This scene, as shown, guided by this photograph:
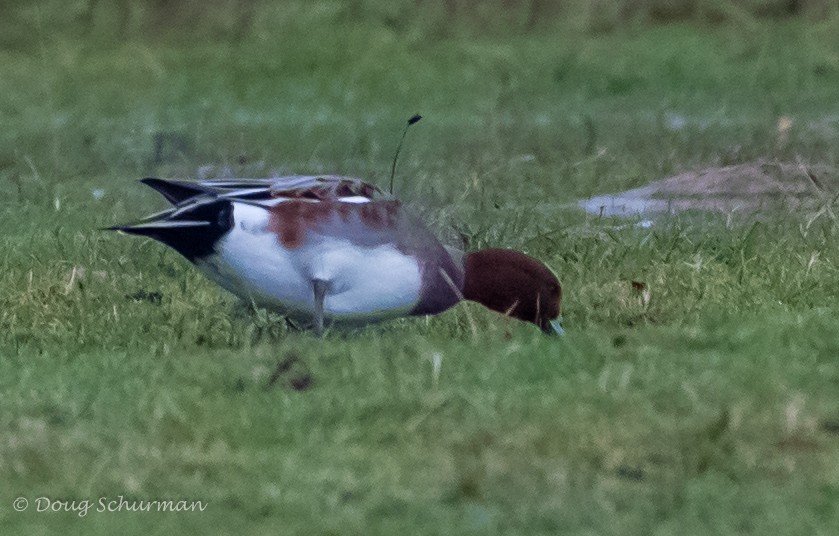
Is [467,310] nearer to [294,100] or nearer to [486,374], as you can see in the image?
[486,374]

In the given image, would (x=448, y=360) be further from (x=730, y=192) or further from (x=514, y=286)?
(x=730, y=192)

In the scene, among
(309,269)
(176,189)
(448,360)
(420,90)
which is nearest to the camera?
(448,360)

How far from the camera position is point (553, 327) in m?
5.04

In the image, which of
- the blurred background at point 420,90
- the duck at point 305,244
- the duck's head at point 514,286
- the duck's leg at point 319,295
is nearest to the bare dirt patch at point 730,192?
the blurred background at point 420,90

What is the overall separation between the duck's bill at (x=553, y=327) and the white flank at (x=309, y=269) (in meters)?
0.47

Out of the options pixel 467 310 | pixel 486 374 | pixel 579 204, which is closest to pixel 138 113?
pixel 579 204

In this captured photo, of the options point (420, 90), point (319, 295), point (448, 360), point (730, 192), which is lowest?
point (420, 90)

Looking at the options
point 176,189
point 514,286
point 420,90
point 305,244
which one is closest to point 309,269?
point 305,244

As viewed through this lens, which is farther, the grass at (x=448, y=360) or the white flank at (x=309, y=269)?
the white flank at (x=309, y=269)

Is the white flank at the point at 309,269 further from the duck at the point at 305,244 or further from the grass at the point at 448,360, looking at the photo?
the grass at the point at 448,360

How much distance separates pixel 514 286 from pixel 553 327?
0.19 metres

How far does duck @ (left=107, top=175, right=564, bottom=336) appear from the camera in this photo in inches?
188

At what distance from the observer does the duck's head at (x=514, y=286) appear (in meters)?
5.06

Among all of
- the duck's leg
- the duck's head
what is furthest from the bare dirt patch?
the duck's leg
